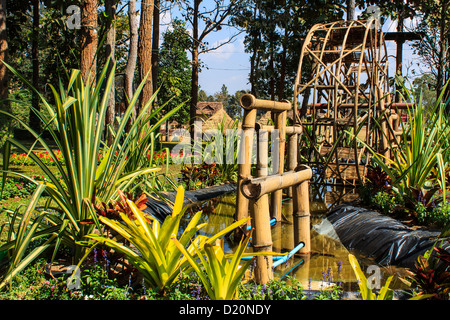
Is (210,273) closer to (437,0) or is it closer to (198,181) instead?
(198,181)

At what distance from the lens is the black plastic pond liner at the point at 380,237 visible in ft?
10.8

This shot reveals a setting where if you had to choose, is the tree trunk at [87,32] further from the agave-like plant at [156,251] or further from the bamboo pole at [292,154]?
the agave-like plant at [156,251]

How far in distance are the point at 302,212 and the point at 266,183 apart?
954mm

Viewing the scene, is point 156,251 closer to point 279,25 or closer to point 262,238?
point 262,238

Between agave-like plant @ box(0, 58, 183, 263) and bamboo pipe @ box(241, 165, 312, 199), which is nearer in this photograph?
agave-like plant @ box(0, 58, 183, 263)

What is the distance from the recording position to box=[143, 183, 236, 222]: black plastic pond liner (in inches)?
179

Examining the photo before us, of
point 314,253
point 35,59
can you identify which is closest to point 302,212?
point 314,253

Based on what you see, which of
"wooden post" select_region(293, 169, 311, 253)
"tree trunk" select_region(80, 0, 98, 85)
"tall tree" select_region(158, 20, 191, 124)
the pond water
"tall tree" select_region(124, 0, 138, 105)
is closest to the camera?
the pond water

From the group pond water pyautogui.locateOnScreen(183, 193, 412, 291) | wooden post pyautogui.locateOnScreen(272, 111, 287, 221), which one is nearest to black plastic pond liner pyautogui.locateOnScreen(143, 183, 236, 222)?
pond water pyautogui.locateOnScreen(183, 193, 412, 291)

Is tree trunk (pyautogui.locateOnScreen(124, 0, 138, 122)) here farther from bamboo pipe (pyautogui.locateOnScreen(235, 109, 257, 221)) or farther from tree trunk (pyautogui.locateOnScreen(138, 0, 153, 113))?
bamboo pipe (pyautogui.locateOnScreen(235, 109, 257, 221))

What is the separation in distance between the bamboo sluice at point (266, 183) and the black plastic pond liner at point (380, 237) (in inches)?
25.7

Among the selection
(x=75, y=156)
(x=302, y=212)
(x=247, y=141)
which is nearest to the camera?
(x=75, y=156)

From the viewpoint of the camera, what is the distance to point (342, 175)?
529 cm

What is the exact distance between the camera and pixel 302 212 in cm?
343
